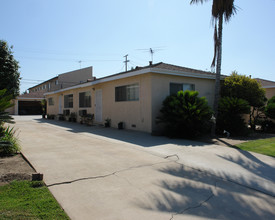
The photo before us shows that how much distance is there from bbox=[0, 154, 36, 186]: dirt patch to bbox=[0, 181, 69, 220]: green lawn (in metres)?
0.35

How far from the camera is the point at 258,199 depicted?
3545 millimetres

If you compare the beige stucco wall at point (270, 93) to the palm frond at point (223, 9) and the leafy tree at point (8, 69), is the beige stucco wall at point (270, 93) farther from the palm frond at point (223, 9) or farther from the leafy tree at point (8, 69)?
the leafy tree at point (8, 69)

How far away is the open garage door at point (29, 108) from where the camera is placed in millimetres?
32319

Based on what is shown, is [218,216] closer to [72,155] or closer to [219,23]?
[72,155]

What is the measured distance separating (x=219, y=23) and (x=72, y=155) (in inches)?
330

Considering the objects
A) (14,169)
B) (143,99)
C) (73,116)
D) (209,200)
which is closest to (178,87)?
(143,99)

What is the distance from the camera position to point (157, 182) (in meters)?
4.07

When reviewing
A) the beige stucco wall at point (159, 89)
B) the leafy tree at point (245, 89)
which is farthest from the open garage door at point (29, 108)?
the leafy tree at point (245, 89)

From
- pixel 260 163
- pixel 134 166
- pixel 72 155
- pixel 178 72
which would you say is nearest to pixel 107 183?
pixel 134 166

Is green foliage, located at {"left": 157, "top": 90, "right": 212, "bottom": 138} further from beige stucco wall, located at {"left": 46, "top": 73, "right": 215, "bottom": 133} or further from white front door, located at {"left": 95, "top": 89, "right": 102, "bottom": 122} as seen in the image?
white front door, located at {"left": 95, "top": 89, "right": 102, "bottom": 122}

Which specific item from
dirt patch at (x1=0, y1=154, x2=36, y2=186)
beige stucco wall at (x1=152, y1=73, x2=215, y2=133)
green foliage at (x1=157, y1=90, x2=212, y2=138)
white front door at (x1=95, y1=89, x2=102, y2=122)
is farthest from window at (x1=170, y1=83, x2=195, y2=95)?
dirt patch at (x1=0, y1=154, x2=36, y2=186)

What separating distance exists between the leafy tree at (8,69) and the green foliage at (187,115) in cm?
685

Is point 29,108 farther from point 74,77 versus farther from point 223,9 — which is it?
point 223,9

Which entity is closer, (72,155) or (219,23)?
(72,155)
